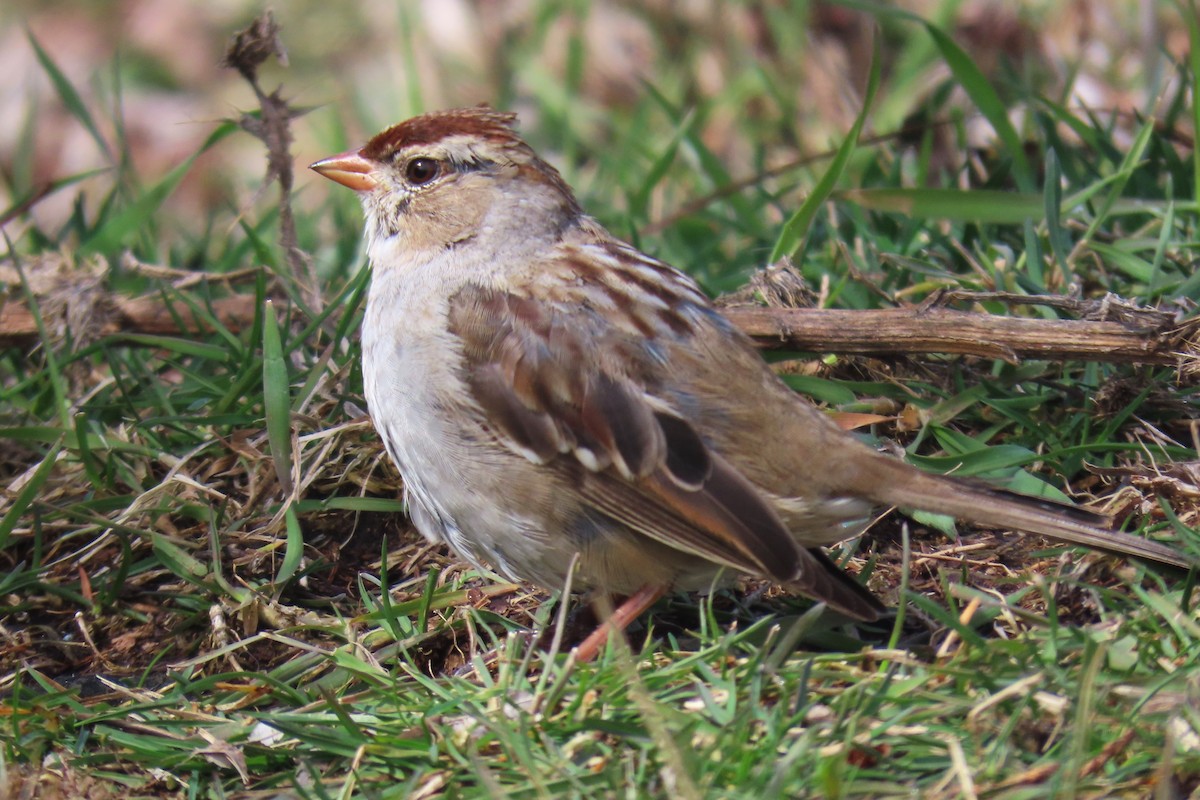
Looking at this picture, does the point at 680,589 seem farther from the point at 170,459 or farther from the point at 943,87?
the point at 943,87

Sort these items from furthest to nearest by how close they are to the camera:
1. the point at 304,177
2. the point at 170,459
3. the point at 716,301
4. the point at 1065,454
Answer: the point at 304,177, the point at 716,301, the point at 170,459, the point at 1065,454

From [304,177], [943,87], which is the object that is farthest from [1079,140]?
[304,177]

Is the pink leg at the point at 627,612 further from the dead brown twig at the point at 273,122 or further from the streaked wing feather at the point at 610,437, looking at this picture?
the dead brown twig at the point at 273,122

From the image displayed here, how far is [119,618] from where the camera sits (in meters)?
3.83

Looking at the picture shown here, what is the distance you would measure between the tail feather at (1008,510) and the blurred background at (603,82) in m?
2.09

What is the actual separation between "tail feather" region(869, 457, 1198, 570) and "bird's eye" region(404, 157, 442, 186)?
5.55 ft

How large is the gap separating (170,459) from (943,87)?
3.66 m

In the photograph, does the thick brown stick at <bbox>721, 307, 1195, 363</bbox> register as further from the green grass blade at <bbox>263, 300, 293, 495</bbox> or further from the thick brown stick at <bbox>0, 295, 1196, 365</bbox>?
the green grass blade at <bbox>263, 300, 293, 495</bbox>

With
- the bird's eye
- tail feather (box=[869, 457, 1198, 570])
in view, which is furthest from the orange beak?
tail feather (box=[869, 457, 1198, 570])

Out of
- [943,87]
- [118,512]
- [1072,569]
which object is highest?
[943,87]

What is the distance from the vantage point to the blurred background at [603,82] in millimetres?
6055

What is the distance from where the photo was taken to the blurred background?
6.05m

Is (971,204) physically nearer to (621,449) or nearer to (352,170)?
(621,449)

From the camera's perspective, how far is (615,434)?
3359 mm
